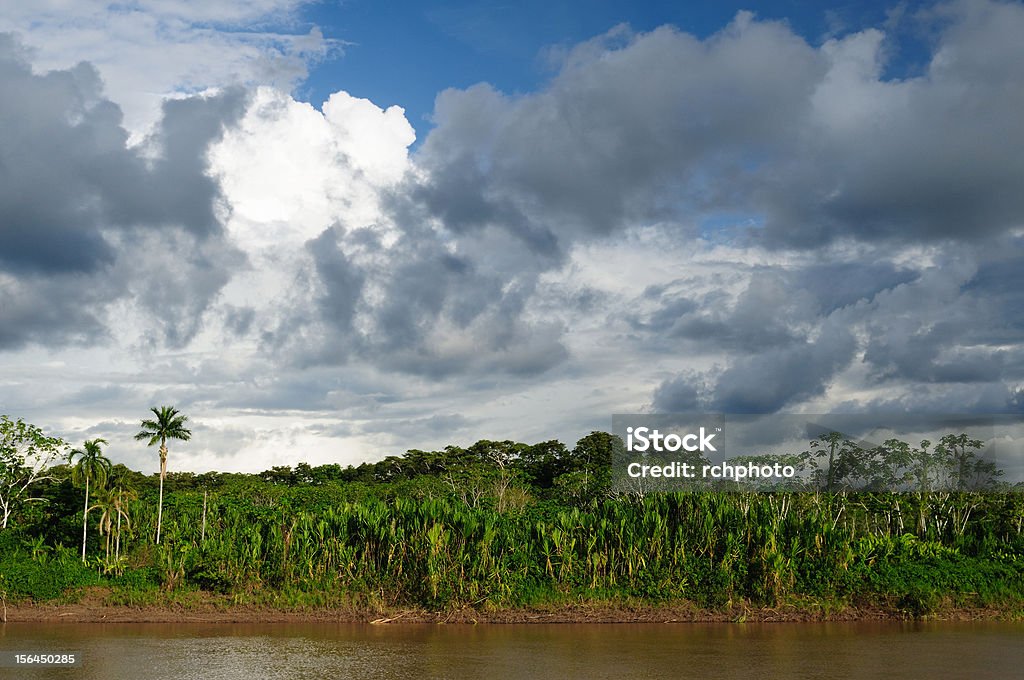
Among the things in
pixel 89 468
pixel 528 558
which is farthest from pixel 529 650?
pixel 89 468

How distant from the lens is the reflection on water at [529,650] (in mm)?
14922

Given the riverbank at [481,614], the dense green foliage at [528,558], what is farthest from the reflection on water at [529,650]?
the dense green foliage at [528,558]

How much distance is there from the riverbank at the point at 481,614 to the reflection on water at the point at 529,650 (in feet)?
1.49

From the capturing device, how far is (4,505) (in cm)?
2488

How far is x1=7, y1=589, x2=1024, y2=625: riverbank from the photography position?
20.8 metres

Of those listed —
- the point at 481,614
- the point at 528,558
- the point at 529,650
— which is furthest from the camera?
the point at 528,558

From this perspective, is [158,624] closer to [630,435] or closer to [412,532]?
[412,532]

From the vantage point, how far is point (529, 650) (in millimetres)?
16984

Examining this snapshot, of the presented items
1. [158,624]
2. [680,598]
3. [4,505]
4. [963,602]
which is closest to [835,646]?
[680,598]

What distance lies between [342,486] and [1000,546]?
75.5 ft

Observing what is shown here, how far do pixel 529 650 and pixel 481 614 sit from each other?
3992mm

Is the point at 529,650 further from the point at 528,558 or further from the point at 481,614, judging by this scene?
the point at 528,558

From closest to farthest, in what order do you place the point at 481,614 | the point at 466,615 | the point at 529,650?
the point at 529,650 < the point at 466,615 < the point at 481,614

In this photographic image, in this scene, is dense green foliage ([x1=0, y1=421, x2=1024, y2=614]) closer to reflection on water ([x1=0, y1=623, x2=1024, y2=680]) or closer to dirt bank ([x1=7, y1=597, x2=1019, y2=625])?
dirt bank ([x1=7, y1=597, x2=1019, y2=625])
